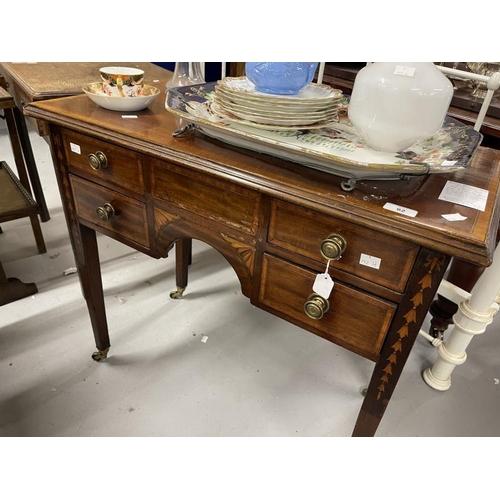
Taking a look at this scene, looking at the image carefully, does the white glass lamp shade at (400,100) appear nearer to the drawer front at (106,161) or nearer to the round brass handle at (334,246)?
the round brass handle at (334,246)

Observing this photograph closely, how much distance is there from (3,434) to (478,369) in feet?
4.71

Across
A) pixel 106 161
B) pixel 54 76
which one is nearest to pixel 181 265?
pixel 106 161

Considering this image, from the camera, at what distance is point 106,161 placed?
81 cm

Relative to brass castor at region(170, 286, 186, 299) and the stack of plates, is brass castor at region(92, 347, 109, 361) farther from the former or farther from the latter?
the stack of plates

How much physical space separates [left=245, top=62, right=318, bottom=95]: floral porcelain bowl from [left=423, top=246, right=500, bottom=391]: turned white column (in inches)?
25.4

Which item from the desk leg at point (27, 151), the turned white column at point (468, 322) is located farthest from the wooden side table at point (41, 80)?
the turned white column at point (468, 322)

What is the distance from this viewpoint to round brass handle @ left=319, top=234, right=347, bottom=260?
0.60 metres

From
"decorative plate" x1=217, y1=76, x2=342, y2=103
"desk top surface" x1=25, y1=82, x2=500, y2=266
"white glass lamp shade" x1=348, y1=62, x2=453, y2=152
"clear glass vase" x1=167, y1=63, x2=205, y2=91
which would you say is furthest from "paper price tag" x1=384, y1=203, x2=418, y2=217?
"clear glass vase" x1=167, y1=63, x2=205, y2=91

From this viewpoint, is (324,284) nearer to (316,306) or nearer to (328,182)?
(316,306)

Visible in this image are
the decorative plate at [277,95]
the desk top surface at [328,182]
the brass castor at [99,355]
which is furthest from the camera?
the brass castor at [99,355]

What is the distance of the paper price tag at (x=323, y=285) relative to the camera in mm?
637

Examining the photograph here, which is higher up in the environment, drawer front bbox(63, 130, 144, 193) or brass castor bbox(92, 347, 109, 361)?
drawer front bbox(63, 130, 144, 193)

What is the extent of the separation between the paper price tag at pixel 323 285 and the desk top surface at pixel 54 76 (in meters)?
0.89

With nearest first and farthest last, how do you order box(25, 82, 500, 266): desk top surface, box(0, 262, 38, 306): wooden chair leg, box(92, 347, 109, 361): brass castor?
box(25, 82, 500, 266): desk top surface < box(92, 347, 109, 361): brass castor < box(0, 262, 38, 306): wooden chair leg
